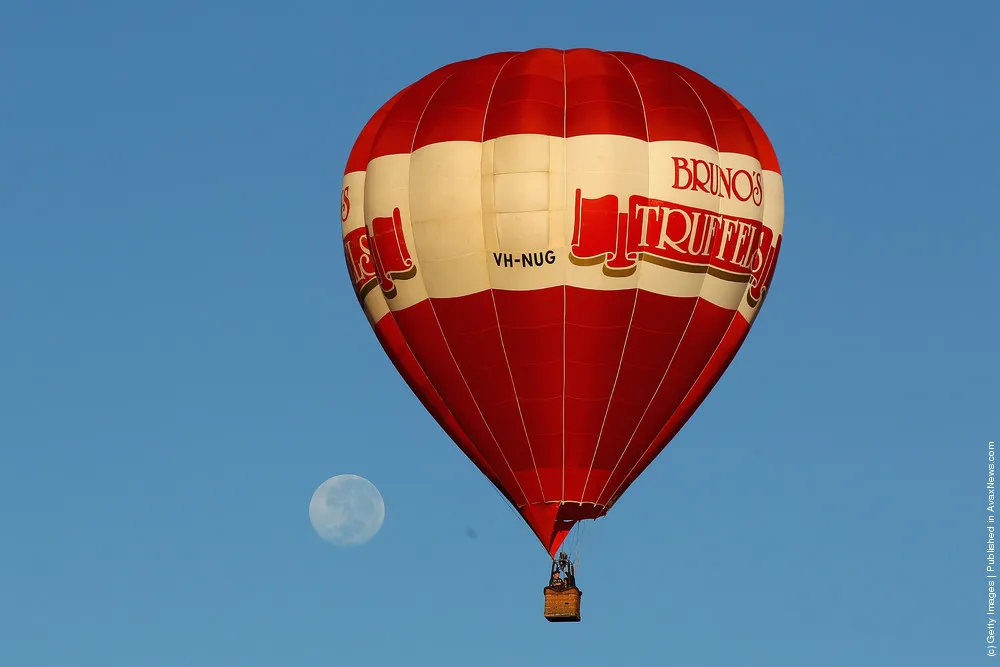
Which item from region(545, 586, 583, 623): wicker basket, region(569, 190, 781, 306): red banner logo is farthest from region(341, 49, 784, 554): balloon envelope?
region(545, 586, 583, 623): wicker basket

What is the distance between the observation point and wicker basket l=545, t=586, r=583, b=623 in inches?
1890

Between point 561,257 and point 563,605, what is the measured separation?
18.9 ft

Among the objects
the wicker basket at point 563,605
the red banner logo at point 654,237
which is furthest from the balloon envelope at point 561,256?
the wicker basket at point 563,605

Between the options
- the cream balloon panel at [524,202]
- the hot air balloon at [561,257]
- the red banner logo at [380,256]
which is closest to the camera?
the cream balloon panel at [524,202]

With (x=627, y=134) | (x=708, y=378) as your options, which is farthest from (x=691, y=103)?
(x=708, y=378)

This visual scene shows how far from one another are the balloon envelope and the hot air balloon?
0.12 ft

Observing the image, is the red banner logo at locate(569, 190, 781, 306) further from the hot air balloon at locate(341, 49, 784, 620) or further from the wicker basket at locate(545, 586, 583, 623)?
the wicker basket at locate(545, 586, 583, 623)

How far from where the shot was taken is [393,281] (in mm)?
49344

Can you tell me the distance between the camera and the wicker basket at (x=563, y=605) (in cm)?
4800

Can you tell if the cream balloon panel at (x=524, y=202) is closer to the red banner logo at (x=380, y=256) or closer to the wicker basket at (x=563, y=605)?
the red banner logo at (x=380, y=256)

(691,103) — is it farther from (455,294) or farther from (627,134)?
(455,294)

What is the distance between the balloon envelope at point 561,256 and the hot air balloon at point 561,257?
1.4 inches

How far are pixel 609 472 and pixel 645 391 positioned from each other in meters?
1.51

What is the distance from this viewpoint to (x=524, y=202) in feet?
157
